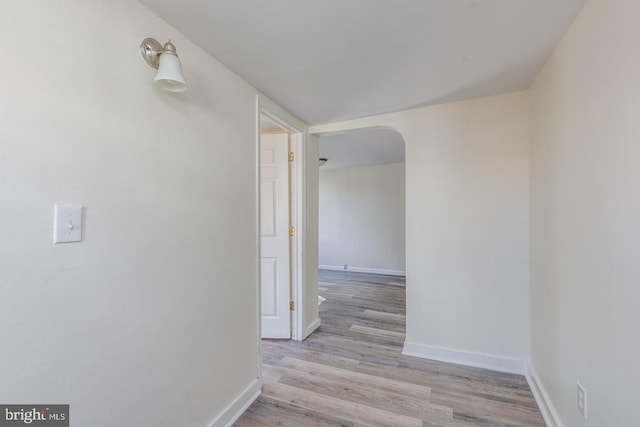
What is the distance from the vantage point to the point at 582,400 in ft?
4.22

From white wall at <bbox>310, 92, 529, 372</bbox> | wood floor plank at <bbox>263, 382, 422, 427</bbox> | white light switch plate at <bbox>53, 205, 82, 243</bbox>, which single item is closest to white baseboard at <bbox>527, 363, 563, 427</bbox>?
white wall at <bbox>310, 92, 529, 372</bbox>

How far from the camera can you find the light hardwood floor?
1.75 metres

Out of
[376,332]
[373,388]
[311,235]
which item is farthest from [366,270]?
[373,388]

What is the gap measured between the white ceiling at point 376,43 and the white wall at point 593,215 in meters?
0.23

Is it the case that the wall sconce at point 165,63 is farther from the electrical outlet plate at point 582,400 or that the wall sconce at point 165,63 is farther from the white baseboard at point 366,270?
the white baseboard at point 366,270

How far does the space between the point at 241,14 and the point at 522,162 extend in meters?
2.16

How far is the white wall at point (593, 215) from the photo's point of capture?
0.97m

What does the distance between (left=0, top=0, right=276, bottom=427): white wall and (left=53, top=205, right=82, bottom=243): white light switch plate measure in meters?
0.02

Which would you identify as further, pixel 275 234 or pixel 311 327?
pixel 311 327

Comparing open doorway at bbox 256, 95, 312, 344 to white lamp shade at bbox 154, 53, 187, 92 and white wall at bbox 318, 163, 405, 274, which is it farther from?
white wall at bbox 318, 163, 405, 274

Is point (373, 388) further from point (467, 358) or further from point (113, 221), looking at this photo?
point (113, 221)

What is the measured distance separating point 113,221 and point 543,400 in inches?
101

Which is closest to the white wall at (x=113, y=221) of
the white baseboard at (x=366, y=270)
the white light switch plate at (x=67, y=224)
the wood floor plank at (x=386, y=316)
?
the white light switch plate at (x=67, y=224)

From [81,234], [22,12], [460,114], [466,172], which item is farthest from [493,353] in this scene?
[22,12]
